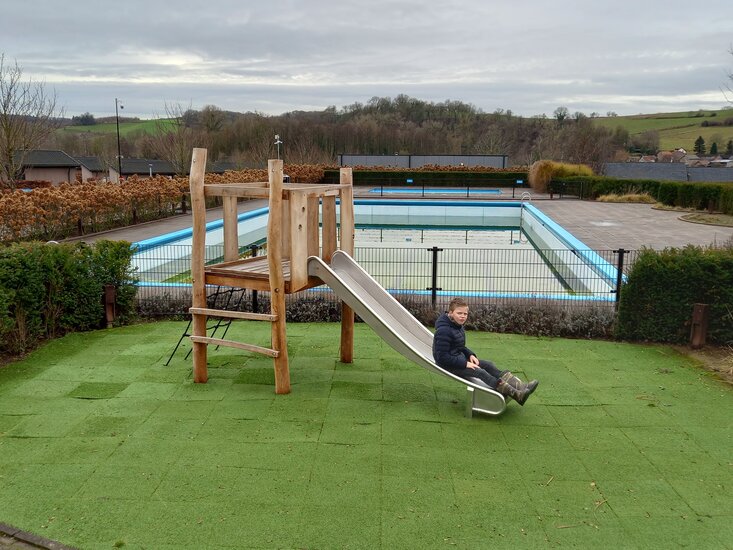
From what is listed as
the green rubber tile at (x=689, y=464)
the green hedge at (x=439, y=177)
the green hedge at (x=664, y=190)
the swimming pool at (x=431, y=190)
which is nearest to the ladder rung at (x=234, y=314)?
the green rubber tile at (x=689, y=464)

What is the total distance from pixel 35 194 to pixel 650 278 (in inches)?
578

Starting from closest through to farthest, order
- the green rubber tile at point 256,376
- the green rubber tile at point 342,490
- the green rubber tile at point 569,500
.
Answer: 1. the green rubber tile at point 569,500
2. the green rubber tile at point 342,490
3. the green rubber tile at point 256,376

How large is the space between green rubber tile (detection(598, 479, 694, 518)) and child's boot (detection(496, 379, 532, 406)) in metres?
1.31

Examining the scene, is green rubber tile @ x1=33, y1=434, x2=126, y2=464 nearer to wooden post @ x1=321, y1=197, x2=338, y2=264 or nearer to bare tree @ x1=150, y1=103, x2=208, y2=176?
wooden post @ x1=321, y1=197, x2=338, y2=264

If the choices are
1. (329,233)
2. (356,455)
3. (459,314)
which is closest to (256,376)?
(329,233)

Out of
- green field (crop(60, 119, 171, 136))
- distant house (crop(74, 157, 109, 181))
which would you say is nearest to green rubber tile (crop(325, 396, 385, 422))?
distant house (crop(74, 157, 109, 181))

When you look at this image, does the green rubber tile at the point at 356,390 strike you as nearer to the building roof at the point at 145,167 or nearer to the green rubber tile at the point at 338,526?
the green rubber tile at the point at 338,526

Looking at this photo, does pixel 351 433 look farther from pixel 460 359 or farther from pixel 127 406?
pixel 127 406

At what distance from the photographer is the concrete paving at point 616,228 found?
1731 cm

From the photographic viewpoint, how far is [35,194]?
16141 mm

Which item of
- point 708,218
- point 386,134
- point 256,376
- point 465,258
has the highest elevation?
point 386,134

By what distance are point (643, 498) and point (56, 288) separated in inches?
291

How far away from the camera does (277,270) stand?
21.1ft

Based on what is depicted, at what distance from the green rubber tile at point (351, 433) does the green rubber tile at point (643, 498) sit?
1.90 m
